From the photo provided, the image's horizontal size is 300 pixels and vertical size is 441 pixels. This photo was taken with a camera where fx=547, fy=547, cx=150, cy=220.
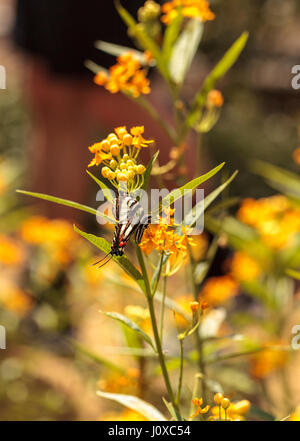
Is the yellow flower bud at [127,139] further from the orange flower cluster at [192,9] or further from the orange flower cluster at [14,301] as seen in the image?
the orange flower cluster at [14,301]

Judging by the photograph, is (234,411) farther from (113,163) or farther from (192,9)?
(192,9)

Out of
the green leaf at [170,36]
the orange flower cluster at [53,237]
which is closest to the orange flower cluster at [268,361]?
the orange flower cluster at [53,237]

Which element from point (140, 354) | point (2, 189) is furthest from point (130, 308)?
point (2, 189)

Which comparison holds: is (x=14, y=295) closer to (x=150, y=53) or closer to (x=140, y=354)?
(x=140, y=354)

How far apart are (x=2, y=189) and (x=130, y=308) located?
74cm

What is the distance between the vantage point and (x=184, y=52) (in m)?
0.60

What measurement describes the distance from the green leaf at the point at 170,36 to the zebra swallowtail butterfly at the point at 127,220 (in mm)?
252

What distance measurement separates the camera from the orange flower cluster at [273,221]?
2.94 ft

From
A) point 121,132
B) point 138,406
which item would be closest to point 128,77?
point 121,132

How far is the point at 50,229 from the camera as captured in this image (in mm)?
1195

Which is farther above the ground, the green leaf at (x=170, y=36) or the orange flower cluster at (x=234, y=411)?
the green leaf at (x=170, y=36)

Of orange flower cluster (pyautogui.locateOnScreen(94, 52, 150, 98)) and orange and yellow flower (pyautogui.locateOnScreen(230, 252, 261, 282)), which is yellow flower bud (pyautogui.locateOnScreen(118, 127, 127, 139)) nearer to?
orange flower cluster (pyautogui.locateOnScreen(94, 52, 150, 98))

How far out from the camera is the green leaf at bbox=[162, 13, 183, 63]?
56 cm

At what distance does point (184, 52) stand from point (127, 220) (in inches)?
11.8
